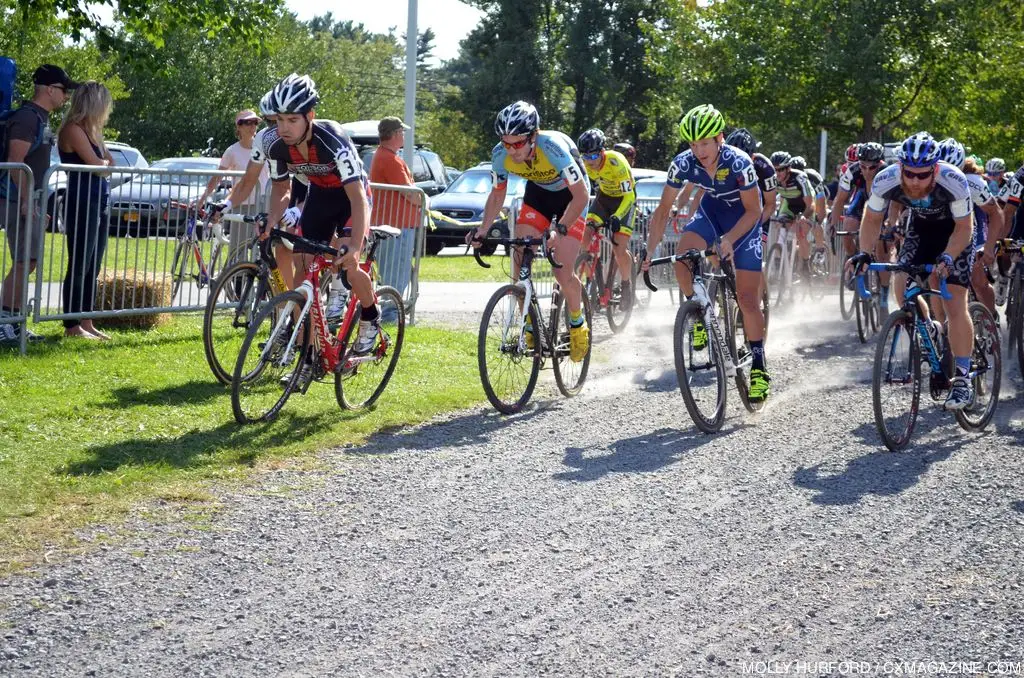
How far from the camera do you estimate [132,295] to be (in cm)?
1106

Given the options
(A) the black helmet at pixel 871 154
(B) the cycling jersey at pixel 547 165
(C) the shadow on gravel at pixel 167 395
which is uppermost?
(A) the black helmet at pixel 871 154

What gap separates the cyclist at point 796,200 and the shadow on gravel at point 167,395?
29.7 ft

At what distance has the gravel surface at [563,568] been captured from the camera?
425 cm

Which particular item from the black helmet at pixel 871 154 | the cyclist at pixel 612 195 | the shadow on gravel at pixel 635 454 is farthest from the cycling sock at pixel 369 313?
the black helmet at pixel 871 154

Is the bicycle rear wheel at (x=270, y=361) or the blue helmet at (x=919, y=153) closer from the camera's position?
the bicycle rear wheel at (x=270, y=361)

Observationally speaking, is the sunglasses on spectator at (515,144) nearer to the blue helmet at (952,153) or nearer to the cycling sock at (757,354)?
the cycling sock at (757,354)

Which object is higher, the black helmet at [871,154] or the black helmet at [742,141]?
the black helmet at [871,154]

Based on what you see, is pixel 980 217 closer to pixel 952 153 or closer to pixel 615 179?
pixel 952 153

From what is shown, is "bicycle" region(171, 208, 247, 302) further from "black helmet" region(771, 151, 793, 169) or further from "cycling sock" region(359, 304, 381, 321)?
"black helmet" region(771, 151, 793, 169)

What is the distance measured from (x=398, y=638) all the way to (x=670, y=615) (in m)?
0.96

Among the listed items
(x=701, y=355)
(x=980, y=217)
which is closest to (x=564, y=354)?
(x=701, y=355)

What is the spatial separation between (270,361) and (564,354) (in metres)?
2.34

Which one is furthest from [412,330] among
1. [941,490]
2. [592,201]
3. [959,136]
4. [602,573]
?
[959,136]

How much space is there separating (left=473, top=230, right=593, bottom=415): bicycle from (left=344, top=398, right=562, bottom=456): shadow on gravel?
0.46 ft
